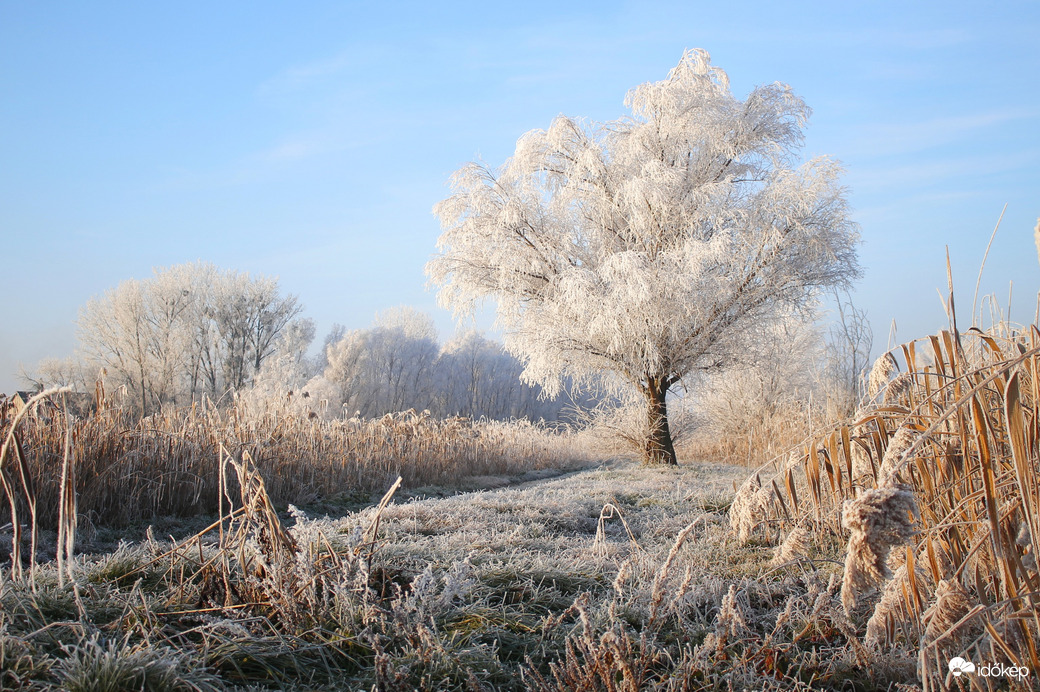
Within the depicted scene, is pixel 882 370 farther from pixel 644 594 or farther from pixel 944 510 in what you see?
pixel 644 594

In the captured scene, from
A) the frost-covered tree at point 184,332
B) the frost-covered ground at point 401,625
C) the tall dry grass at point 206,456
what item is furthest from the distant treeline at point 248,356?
the frost-covered ground at point 401,625

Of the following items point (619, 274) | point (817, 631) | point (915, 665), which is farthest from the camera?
point (619, 274)

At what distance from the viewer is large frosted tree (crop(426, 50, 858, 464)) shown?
9.29 meters

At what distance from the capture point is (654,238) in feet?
33.3

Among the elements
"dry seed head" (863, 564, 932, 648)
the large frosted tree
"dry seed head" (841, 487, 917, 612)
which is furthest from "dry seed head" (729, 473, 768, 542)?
the large frosted tree

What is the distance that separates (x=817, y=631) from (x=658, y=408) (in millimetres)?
8492

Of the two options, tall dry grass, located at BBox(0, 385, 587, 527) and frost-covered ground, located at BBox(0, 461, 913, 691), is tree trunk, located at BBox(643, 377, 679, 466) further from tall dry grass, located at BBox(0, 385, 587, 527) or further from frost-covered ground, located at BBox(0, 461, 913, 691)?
frost-covered ground, located at BBox(0, 461, 913, 691)

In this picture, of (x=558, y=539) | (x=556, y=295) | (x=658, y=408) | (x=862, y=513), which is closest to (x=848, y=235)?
(x=658, y=408)

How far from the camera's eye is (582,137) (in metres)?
10.5

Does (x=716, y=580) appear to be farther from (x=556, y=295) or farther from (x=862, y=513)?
(x=556, y=295)

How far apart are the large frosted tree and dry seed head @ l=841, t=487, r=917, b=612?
7851 millimetres

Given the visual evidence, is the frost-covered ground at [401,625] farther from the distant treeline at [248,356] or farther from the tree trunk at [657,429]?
the distant treeline at [248,356]

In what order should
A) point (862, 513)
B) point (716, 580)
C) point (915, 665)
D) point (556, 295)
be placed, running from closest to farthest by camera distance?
point (862, 513), point (915, 665), point (716, 580), point (556, 295)

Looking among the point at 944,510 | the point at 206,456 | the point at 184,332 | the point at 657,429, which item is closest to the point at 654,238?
the point at 657,429
